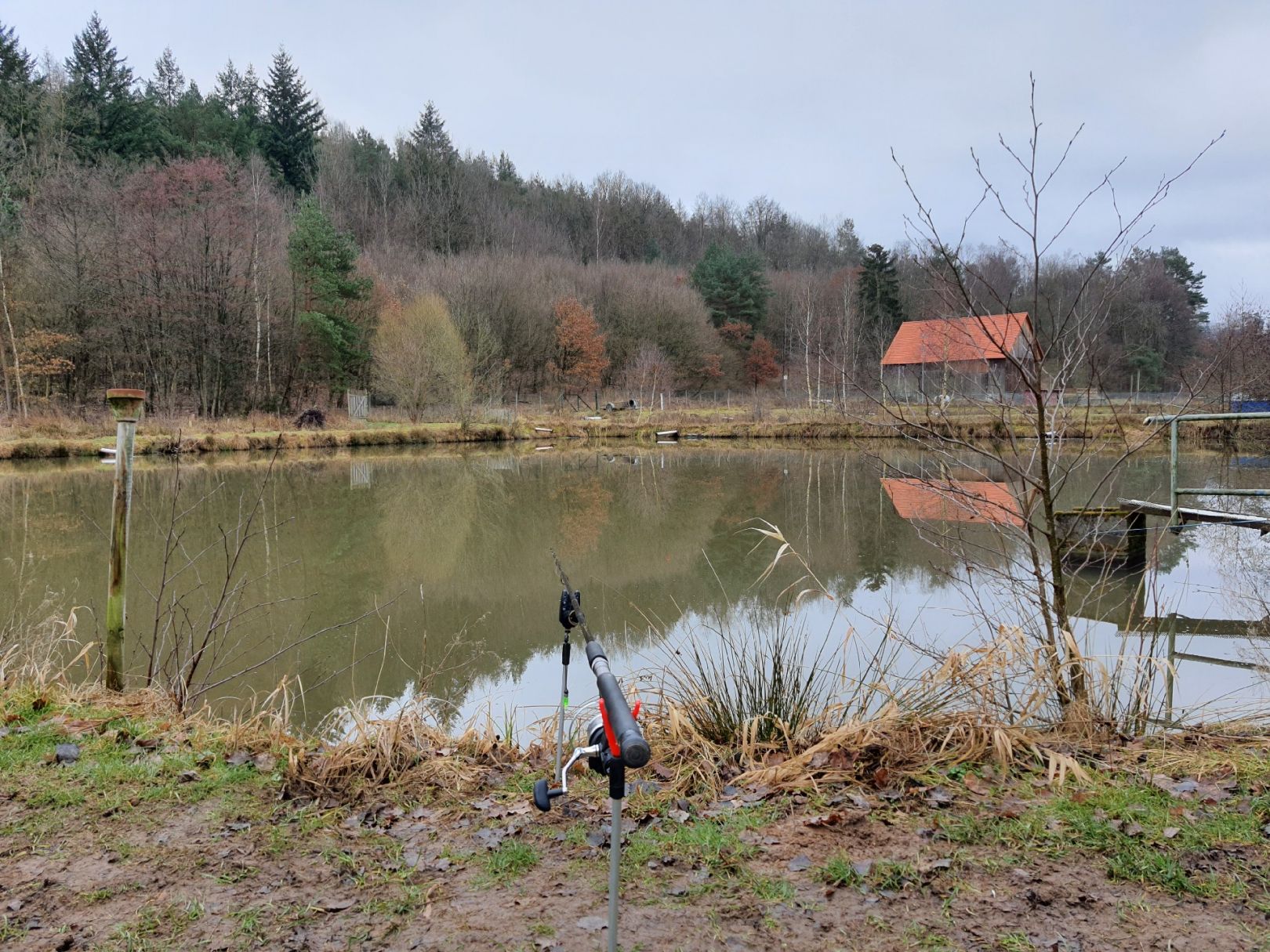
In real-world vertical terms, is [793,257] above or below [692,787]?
above

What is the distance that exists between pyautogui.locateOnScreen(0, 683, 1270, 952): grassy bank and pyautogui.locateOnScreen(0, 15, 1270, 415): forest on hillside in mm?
1898

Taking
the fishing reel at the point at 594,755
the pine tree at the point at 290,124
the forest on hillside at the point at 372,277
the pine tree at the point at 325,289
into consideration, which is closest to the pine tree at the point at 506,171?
the forest on hillside at the point at 372,277

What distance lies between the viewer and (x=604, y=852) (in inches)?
112

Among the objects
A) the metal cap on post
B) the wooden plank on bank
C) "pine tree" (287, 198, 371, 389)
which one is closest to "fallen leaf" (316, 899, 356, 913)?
the metal cap on post

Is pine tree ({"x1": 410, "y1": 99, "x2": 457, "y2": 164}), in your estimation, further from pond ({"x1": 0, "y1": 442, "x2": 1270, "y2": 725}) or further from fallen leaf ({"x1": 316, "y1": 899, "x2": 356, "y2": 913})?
fallen leaf ({"x1": 316, "y1": 899, "x2": 356, "y2": 913})

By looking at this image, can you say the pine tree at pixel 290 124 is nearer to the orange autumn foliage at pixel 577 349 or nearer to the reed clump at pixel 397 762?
the orange autumn foliage at pixel 577 349

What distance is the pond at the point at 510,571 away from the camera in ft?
19.2

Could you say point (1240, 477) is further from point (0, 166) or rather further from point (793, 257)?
point (793, 257)

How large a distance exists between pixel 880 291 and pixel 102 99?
45581mm

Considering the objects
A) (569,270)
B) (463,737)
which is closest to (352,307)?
(569,270)

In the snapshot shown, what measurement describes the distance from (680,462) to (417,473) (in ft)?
28.0

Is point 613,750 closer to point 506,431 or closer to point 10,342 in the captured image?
point 10,342

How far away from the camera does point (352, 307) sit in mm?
37875

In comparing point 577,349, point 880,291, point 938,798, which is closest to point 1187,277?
point 880,291
